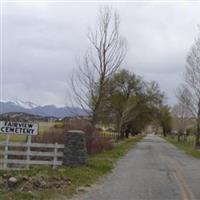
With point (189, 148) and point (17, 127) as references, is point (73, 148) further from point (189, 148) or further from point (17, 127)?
point (189, 148)

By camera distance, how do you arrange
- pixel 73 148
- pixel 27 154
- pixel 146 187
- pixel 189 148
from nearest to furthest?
pixel 146 187, pixel 27 154, pixel 73 148, pixel 189 148

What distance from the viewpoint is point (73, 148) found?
22.4 m

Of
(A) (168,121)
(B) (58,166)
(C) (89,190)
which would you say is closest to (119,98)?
(B) (58,166)

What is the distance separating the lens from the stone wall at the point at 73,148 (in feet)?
73.5

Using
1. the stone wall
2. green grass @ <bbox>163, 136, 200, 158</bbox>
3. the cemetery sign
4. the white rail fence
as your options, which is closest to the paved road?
the stone wall

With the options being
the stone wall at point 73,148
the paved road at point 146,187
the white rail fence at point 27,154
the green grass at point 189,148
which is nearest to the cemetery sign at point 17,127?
the white rail fence at point 27,154

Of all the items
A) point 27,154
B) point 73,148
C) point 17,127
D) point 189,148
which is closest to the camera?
point 27,154

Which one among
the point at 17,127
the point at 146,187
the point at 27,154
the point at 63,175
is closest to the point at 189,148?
the point at 17,127

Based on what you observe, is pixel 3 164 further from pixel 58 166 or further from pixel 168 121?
pixel 168 121

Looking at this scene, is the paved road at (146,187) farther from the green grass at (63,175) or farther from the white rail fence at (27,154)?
the white rail fence at (27,154)

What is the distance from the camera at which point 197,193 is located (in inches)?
658

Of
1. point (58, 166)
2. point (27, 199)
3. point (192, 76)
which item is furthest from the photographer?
point (192, 76)

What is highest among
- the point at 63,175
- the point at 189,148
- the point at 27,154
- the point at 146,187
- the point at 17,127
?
the point at 17,127

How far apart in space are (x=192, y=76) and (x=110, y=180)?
36207 mm
